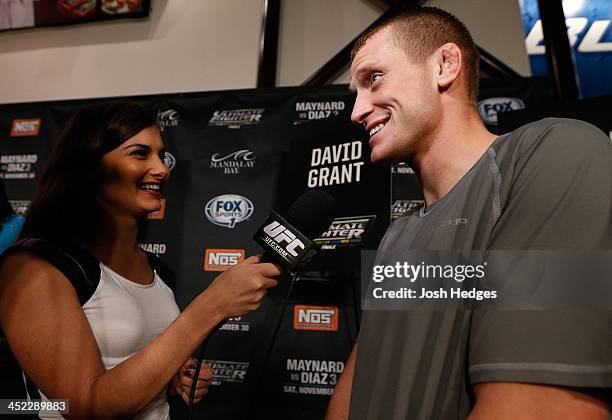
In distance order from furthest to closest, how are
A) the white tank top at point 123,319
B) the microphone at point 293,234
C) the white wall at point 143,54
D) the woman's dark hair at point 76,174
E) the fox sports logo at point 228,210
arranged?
the white wall at point 143,54 < the fox sports logo at point 228,210 < the woman's dark hair at point 76,174 < the white tank top at point 123,319 < the microphone at point 293,234

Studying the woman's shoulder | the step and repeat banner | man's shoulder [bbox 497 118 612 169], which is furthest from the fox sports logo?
man's shoulder [bbox 497 118 612 169]

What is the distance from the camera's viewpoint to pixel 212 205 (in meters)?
2.60

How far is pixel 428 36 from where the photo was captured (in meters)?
1.04

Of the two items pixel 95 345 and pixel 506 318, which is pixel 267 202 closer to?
pixel 95 345

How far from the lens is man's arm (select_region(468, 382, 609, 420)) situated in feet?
1.77

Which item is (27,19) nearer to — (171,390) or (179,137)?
(179,137)

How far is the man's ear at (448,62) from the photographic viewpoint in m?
1.00

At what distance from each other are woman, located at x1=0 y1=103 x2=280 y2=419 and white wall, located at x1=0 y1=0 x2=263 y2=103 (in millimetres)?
1711

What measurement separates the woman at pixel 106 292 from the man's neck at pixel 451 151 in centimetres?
39

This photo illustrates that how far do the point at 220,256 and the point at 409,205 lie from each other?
1077mm

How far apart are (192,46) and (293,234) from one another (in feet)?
8.73

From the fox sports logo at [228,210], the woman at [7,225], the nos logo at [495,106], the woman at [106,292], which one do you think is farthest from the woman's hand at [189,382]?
the nos logo at [495,106]

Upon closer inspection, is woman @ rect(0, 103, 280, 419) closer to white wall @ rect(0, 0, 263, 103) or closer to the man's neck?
the man's neck

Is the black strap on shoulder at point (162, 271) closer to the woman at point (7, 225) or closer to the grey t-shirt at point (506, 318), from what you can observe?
the woman at point (7, 225)
